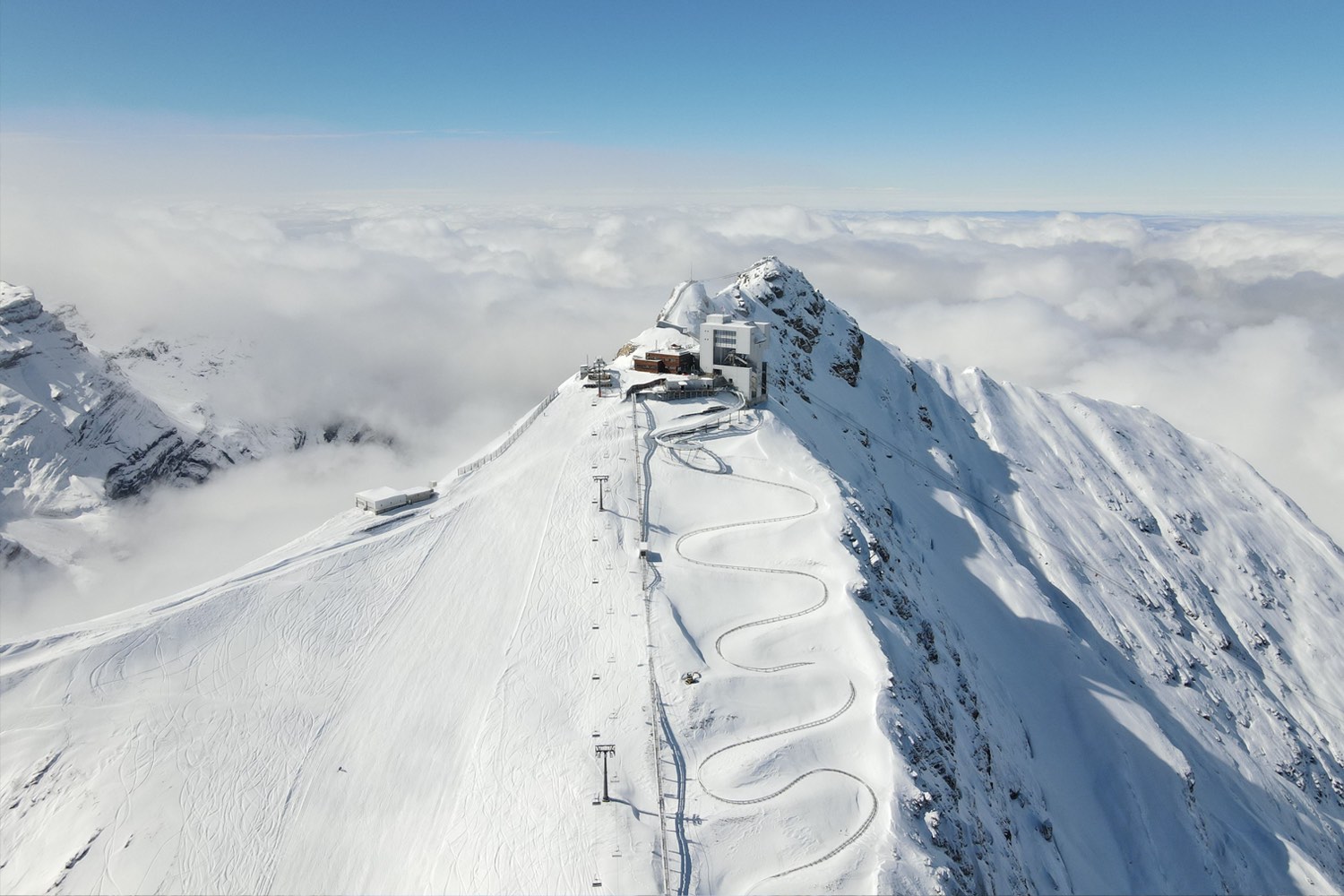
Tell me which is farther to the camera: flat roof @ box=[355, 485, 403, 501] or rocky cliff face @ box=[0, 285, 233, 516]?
rocky cliff face @ box=[0, 285, 233, 516]

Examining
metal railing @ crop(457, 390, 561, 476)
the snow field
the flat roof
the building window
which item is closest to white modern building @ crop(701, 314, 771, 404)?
the building window

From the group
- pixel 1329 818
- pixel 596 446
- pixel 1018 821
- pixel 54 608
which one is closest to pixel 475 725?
pixel 596 446

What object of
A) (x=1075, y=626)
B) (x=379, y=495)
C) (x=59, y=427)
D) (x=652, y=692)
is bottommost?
(x=59, y=427)

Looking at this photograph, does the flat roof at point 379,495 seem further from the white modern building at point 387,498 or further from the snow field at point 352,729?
the snow field at point 352,729

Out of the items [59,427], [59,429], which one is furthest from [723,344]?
[59,427]

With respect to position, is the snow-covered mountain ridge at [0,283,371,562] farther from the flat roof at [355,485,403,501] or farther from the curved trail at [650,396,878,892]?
the curved trail at [650,396,878,892]

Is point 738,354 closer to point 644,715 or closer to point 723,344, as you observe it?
point 723,344

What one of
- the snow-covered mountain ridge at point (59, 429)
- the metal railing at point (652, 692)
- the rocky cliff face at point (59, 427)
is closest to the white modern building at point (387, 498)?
the metal railing at point (652, 692)
